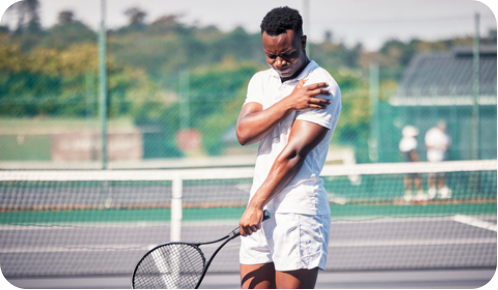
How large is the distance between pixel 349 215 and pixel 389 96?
3.35 metres

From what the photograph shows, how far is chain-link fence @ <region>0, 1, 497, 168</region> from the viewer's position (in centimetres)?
1024

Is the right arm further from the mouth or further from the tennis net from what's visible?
the tennis net

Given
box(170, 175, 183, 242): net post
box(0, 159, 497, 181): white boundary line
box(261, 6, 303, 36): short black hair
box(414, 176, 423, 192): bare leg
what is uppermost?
box(261, 6, 303, 36): short black hair

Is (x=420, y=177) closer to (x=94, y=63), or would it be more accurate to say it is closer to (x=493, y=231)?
(x=493, y=231)

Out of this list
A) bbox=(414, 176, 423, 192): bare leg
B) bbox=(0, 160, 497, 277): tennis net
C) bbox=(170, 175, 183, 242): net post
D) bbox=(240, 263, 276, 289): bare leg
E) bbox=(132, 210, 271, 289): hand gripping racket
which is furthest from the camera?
bbox=(414, 176, 423, 192): bare leg

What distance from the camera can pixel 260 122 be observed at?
2.05 meters

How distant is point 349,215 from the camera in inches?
323

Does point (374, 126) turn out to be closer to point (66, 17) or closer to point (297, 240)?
point (66, 17)

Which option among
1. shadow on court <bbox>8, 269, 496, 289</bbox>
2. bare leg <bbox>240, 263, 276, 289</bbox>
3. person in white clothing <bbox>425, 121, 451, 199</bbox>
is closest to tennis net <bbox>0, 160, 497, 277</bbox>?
shadow on court <bbox>8, 269, 496, 289</bbox>

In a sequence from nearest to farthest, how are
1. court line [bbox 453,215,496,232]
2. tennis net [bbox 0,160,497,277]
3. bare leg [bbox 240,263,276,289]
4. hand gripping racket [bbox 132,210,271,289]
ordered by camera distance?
bare leg [bbox 240,263,276,289], hand gripping racket [bbox 132,210,271,289], tennis net [bbox 0,160,497,277], court line [bbox 453,215,496,232]

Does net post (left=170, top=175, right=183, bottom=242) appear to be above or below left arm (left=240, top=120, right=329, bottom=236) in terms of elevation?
below

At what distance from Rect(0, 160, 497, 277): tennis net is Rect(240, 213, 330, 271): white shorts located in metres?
2.21

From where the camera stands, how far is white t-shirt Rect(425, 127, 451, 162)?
34.3 ft

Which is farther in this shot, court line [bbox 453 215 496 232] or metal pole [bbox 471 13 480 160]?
metal pole [bbox 471 13 480 160]
